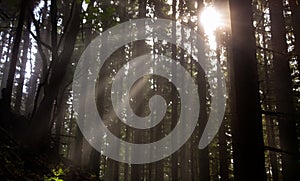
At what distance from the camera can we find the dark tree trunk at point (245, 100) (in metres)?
3.99

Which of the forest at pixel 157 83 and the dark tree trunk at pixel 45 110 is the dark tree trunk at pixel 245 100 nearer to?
the forest at pixel 157 83

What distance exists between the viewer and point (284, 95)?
9.08 metres

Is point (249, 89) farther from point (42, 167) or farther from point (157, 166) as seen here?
point (157, 166)

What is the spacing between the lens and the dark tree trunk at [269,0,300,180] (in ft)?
28.1

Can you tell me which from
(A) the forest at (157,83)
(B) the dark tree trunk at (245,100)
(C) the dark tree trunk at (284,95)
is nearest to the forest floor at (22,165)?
(A) the forest at (157,83)

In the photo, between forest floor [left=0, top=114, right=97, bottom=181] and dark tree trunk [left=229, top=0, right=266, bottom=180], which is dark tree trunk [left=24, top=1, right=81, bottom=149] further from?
dark tree trunk [left=229, top=0, right=266, bottom=180]

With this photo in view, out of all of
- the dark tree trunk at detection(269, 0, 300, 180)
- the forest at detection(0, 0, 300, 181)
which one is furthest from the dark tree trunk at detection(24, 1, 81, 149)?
the dark tree trunk at detection(269, 0, 300, 180)

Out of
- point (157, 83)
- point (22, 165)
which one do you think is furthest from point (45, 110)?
point (157, 83)

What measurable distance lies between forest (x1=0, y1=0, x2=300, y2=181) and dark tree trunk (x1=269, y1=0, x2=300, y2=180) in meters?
0.03

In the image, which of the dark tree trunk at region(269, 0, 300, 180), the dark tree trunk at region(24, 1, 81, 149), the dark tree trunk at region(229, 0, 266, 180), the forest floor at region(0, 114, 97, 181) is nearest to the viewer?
the dark tree trunk at region(229, 0, 266, 180)

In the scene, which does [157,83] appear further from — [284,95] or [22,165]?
[22,165]

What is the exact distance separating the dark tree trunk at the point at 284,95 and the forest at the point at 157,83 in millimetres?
29

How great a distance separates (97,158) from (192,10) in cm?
1109

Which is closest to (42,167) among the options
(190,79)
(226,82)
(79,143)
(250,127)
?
(250,127)
